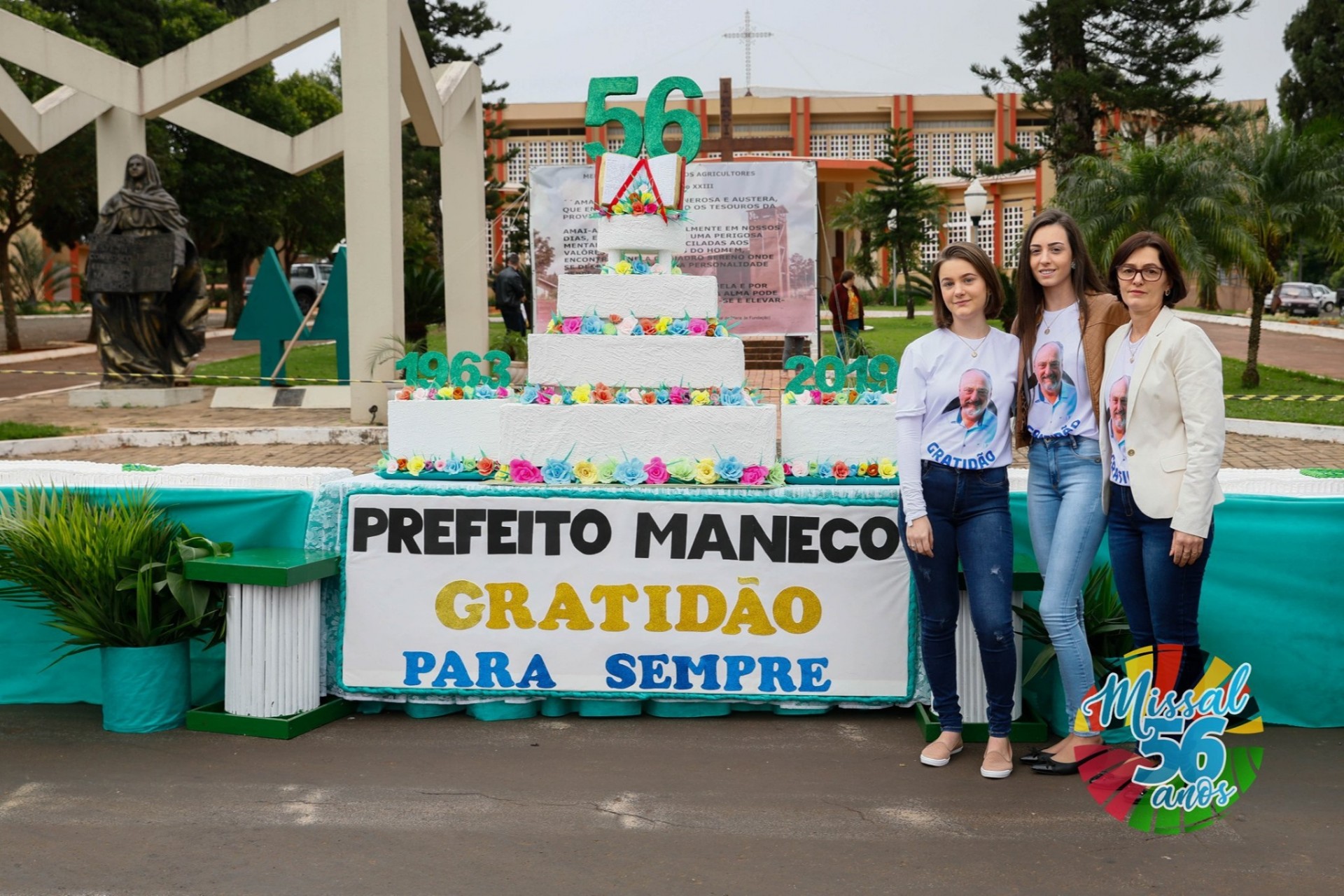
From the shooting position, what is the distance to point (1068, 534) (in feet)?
14.1

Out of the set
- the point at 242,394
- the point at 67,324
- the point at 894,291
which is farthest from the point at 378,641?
the point at 894,291

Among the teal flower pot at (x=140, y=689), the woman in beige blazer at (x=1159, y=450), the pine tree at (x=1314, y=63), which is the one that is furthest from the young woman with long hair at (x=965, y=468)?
the pine tree at (x=1314, y=63)

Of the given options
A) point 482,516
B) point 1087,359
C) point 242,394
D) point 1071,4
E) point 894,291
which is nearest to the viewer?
point 1087,359

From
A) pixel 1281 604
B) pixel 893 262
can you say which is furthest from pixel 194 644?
pixel 893 262

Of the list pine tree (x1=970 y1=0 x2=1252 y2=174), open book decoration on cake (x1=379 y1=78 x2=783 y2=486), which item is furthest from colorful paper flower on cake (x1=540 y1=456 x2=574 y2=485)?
pine tree (x1=970 y1=0 x2=1252 y2=174)

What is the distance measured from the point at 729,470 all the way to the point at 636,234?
157 centimetres

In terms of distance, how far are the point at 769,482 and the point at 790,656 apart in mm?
749

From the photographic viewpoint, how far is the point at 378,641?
17.0ft

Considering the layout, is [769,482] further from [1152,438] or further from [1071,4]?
[1071,4]

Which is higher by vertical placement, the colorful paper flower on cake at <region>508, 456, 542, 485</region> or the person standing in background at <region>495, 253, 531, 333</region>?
the person standing in background at <region>495, 253, 531, 333</region>

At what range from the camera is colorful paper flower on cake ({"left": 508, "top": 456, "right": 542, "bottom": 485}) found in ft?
18.0

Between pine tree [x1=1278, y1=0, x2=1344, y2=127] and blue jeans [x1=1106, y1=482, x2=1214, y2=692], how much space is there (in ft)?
141

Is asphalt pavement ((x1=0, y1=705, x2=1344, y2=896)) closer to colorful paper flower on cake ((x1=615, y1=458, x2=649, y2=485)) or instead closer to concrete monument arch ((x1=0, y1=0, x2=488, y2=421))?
colorful paper flower on cake ((x1=615, y1=458, x2=649, y2=485))

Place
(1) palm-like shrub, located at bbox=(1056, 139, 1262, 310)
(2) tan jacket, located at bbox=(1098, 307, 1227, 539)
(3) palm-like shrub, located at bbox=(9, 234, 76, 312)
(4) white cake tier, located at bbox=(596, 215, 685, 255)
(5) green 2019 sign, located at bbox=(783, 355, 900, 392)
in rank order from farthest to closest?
(3) palm-like shrub, located at bbox=(9, 234, 76, 312) < (1) palm-like shrub, located at bbox=(1056, 139, 1262, 310) < (4) white cake tier, located at bbox=(596, 215, 685, 255) < (5) green 2019 sign, located at bbox=(783, 355, 900, 392) < (2) tan jacket, located at bbox=(1098, 307, 1227, 539)
